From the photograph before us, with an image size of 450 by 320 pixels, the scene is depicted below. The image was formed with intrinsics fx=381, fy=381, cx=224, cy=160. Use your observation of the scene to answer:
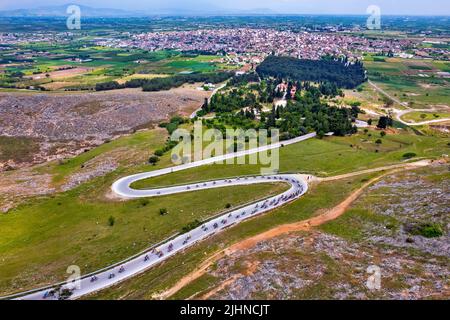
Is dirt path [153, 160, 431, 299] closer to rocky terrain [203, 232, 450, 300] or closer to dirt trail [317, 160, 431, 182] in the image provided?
dirt trail [317, 160, 431, 182]

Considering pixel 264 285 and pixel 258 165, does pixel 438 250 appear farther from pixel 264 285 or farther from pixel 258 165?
pixel 258 165

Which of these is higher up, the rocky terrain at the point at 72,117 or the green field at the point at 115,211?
the rocky terrain at the point at 72,117

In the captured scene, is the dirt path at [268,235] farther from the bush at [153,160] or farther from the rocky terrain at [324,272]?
the bush at [153,160]

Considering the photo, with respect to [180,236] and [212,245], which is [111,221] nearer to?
[180,236]

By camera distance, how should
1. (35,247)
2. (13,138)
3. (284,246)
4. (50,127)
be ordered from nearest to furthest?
(284,246)
(35,247)
(13,138)
(50,127)

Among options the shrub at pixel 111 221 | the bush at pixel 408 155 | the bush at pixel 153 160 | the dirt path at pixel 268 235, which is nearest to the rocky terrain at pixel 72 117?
the bush at pixel 153 160

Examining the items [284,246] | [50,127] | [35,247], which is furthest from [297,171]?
[50,127]

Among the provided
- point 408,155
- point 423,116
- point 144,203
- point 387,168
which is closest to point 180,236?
point 144,203
